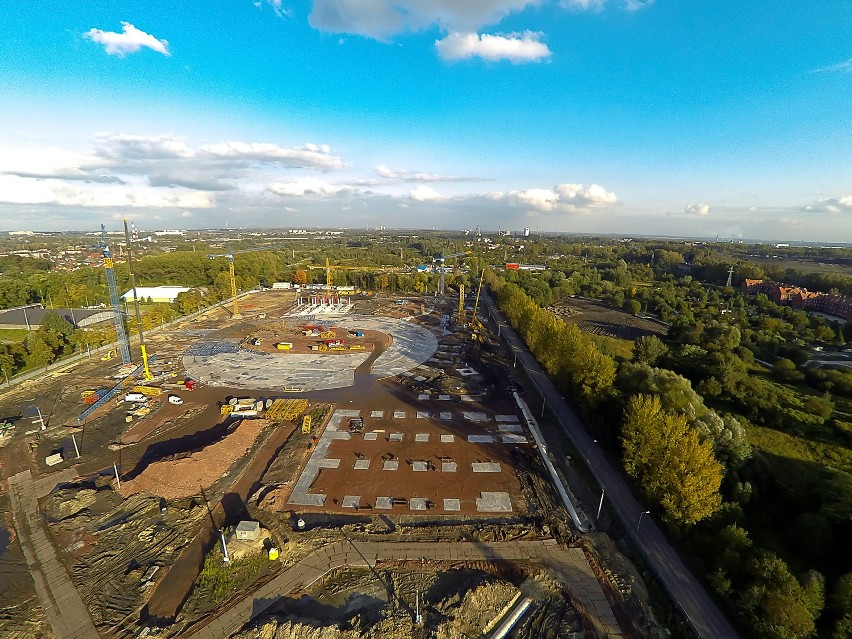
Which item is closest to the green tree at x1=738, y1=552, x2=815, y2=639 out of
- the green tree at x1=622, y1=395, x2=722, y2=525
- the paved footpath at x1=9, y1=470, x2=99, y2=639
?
the green tree at x1=622, y1=395, x2=722, y2=525

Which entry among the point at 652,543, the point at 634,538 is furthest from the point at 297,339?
the point at 652,543

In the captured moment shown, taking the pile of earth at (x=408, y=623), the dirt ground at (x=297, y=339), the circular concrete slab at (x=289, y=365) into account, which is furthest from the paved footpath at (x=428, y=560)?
the dirt ground at (x=297, y=339)

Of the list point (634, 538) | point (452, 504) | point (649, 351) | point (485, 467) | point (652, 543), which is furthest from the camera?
point (649, 351)

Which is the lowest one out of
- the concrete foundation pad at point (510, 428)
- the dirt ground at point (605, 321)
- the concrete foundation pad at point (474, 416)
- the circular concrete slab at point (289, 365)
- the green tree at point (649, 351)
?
the concrete foundation pad at point (510, 428)

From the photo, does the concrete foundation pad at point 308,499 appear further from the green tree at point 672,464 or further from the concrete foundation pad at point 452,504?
the green tree at point 672,464

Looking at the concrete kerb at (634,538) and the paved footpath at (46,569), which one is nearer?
the paved footpath at (46,569)

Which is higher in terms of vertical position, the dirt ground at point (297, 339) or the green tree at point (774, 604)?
the green tree at point (774, 604)

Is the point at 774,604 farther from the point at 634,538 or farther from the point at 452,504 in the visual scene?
the point at 452,504
